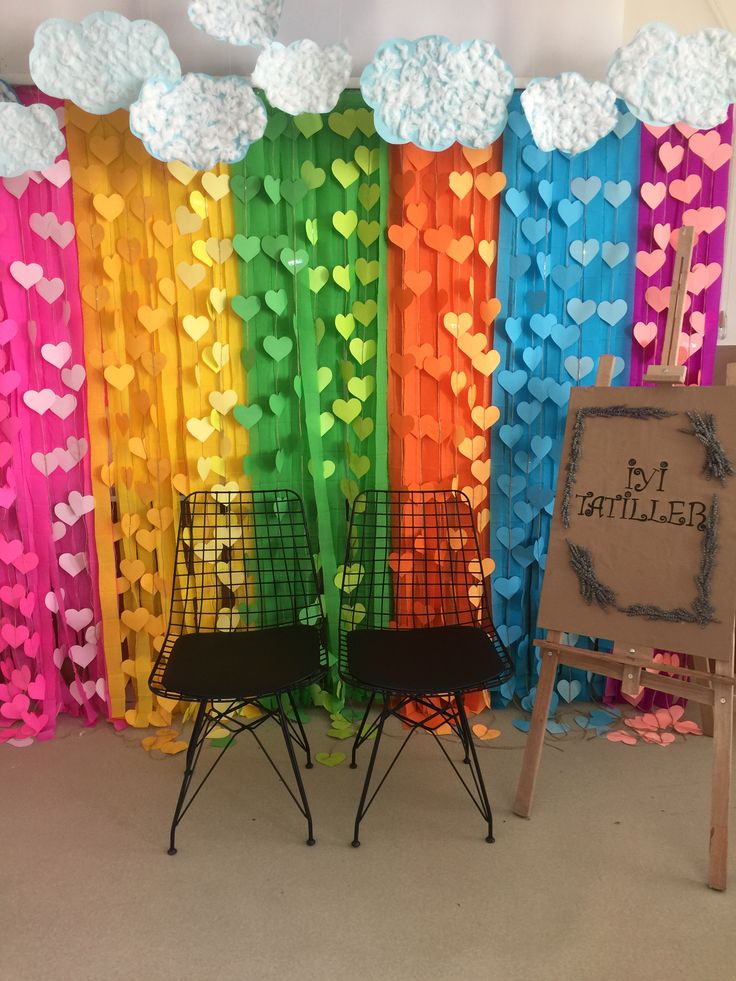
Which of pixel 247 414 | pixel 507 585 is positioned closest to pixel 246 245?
pixel 247 414

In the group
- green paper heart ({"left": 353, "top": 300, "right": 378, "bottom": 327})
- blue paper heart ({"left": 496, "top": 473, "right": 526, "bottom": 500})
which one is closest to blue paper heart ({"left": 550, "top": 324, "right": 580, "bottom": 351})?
blue paper heart ({"left": 496, "top": 473, "right": 526, "bottom": 500})

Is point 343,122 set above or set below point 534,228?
above

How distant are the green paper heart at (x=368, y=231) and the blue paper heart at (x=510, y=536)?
1.06 m

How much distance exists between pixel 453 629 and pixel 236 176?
5.11 ft

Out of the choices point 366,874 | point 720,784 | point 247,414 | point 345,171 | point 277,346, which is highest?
point 345,171

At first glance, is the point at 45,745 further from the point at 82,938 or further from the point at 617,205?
the point at 617,205

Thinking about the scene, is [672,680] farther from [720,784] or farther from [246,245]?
[246,245]

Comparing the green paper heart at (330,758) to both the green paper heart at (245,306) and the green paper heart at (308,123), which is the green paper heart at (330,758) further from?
the green paper heart at (308,123)

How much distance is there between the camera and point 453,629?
2.25m

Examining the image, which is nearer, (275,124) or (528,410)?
(275,124)

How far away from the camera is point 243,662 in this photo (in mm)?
2043

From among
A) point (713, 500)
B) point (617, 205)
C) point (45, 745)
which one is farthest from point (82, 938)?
point (617, 205)

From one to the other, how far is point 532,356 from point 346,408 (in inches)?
25.3

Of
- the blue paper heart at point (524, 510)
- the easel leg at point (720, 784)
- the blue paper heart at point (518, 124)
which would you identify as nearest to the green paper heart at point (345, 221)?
the blue paper heart at point (518, 124)
